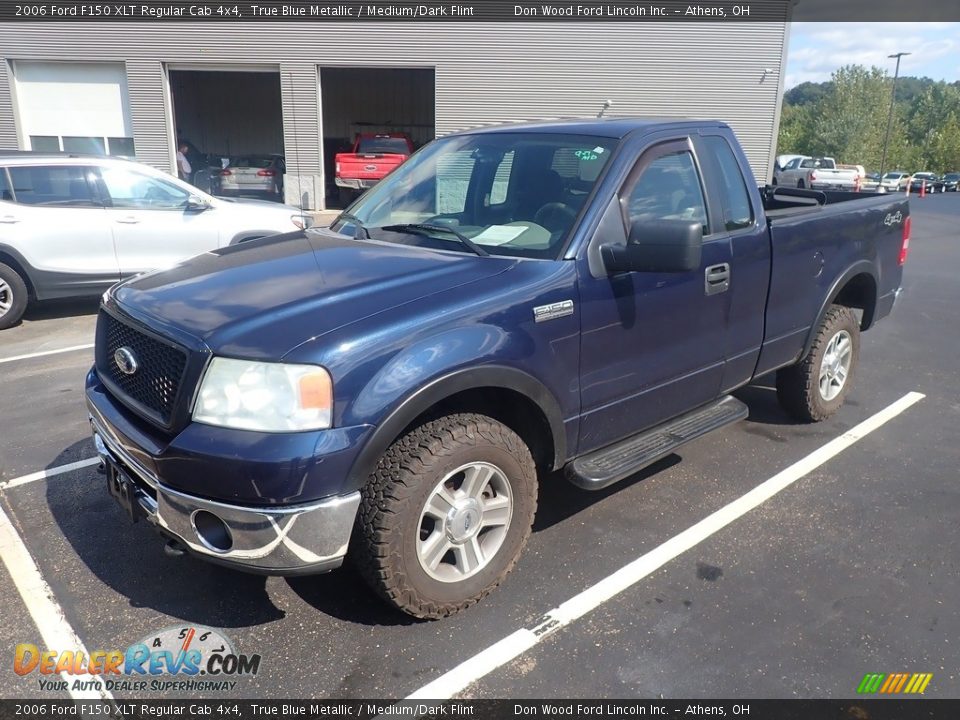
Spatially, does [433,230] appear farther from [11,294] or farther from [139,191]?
[11,294]

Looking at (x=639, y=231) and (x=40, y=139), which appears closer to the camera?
(x=639, y=231)

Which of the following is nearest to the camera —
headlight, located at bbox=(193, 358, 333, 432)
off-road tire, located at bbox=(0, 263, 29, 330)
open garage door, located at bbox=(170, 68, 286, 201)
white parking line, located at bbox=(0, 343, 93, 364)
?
headlight, located at bbox=(193, 358, 333, 432)

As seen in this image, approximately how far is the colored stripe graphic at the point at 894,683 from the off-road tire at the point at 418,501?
55.1 inches

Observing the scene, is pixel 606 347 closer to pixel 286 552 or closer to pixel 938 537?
pixel 286 552

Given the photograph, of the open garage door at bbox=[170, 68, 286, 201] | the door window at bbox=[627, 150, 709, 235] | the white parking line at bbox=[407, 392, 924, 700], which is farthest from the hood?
the open garage door at bbox=[170, 68, 286, 201]

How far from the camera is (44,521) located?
376 centimetres

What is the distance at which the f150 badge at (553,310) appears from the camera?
3.01m

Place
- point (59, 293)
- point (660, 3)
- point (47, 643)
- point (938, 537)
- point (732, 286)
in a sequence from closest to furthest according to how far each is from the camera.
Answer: point (47, 643) < point (938, 537) < point (732, 286) < point (59, 293) < point (660, 3)

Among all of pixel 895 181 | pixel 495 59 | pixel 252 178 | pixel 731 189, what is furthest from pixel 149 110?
pixel 895 181

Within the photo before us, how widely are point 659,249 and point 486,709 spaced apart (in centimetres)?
186

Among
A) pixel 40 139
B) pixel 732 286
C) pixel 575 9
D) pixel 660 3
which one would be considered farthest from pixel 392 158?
pixel 732 286

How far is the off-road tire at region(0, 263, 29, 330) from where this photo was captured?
7691 mm

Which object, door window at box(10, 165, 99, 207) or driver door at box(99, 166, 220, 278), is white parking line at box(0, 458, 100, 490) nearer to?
driver door at box(99, 166, 220, 278)

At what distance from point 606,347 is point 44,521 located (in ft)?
9.50
